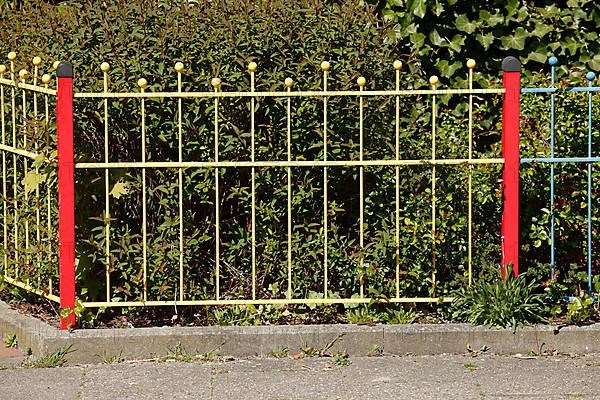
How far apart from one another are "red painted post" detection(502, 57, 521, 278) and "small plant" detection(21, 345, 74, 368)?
2.30 m

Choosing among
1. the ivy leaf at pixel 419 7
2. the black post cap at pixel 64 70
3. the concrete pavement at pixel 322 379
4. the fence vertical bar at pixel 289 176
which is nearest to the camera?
the concrete pavement at pixel 322 379

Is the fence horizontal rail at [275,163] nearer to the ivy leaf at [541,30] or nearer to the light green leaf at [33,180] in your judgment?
the light green leaf at [33,180]

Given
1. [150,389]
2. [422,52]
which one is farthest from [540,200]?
[150,389]

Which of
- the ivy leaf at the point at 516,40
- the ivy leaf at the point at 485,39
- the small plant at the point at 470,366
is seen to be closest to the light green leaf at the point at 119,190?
the small plant at the point at 470,366

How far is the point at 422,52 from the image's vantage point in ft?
24.3

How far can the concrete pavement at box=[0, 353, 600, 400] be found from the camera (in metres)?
5.49

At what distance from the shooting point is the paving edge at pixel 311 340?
6.00m

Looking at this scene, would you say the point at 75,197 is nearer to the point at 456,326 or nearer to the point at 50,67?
the point at 50,67

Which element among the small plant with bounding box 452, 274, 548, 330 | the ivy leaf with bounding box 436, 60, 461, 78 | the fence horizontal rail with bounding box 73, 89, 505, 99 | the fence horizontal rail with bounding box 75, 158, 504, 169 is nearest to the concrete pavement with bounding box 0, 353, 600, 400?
the small plant with bounding box 452, 274, 548, 330

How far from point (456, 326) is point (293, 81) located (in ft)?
5.07

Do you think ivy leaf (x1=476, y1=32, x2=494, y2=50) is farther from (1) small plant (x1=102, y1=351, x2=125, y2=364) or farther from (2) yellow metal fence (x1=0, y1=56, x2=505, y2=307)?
(1) small plant (x1=102, y1=351, x2=125, y2=364)

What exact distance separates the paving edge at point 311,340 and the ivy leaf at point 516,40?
2.09 meters

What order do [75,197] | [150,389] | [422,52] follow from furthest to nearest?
[422,52], [75,197], [150,389]

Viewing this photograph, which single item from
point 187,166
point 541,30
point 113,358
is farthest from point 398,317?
point 541,30
